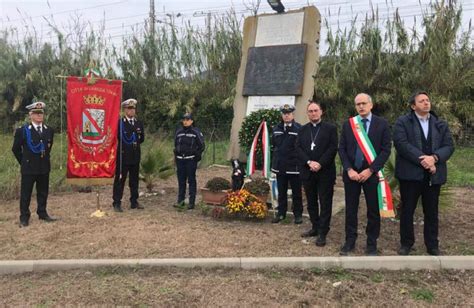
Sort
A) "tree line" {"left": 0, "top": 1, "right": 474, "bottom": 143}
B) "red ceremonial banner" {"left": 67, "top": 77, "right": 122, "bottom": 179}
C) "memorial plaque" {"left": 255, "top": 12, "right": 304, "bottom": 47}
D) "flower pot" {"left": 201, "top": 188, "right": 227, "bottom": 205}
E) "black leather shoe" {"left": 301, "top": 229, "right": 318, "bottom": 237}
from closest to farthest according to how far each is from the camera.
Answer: "black leather shoe" {"left": 301, "top": 229, "right": 318, "bottom": 237} → "red ceremonial banner" {"left": 67, "top": 77, "right": 122, "bottom": 179} → "flower pot" {"left": 201, "top": 188, "right": 227, "bottom": 205} → "memorial plaque" {"left": 255, "top": 12, "right": 304, "bottom": 47} → "tree line" {"left": 0, "top": 1, "right": 474, "bottom": 143}

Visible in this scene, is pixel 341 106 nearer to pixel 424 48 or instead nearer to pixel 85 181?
pixel 424 48

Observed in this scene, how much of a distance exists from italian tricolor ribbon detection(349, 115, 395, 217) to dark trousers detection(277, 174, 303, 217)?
1.46 m

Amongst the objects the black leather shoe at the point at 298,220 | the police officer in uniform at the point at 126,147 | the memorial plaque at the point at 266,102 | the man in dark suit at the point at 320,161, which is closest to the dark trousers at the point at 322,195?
the man in dark suit at the point at 320,161

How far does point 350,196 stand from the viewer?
16.2 feet

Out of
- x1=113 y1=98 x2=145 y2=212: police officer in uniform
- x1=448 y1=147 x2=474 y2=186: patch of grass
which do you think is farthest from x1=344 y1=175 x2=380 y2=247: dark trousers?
x1=113 y1=98 x2=145 y2=212: police officer in uniform

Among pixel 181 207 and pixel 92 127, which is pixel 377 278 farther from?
pixel 92 127

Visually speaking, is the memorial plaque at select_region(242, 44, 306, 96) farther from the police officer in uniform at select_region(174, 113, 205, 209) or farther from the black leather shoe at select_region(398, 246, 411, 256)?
the black leather shoe at select_region(398, 246, 411, 256)

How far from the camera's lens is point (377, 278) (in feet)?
13.9

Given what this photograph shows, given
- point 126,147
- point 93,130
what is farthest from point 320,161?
point 93,130

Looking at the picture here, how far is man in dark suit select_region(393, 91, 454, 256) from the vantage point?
4.61 metres

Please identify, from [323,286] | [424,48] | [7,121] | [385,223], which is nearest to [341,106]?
[424,48]

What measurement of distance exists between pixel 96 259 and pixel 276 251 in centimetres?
198

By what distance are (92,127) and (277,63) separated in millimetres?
3567

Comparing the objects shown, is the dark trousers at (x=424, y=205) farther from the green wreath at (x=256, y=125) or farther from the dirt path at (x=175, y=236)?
the green wreath at (x=256, y=125)
